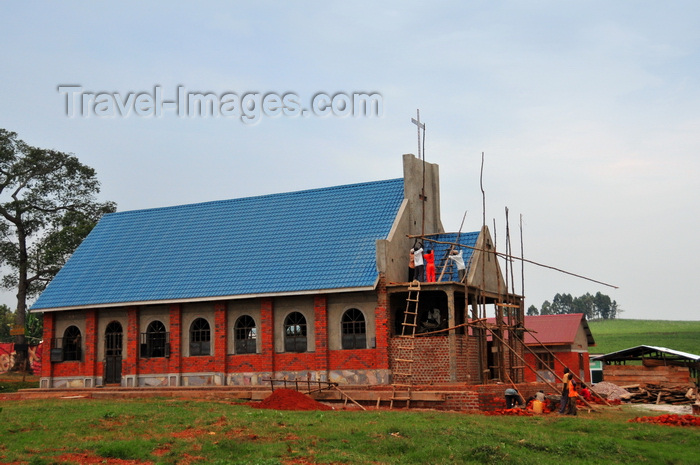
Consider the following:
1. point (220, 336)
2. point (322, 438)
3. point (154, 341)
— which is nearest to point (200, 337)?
point (220, 336)

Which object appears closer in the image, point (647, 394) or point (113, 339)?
point (113, 339)

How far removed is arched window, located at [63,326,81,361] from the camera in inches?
1470

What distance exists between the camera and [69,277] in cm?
3891

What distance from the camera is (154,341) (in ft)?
117

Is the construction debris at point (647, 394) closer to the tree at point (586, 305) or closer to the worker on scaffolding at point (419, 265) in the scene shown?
the worker on scaffolding at point (419, 265)

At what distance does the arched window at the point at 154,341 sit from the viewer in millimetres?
35312

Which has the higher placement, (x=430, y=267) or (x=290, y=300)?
(x=430, y=267)

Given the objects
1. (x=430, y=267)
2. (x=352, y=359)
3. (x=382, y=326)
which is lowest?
(x=352, y=359)

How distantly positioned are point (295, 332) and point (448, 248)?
6974 millimetres

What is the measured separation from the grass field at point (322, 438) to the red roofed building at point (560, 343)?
25.7m

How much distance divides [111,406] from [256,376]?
24.8 ft

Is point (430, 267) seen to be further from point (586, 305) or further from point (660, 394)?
point (586, 305)

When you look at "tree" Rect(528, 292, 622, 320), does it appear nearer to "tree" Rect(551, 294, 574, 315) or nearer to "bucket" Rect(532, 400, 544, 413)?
"tree" Rect(551, 294, 574, 315)

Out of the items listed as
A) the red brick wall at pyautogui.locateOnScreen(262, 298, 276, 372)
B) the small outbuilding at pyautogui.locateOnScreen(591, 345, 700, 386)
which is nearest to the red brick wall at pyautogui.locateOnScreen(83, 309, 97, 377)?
the red brick wall at pyautogui.locateOnScreen(262, 298, 276, 372)
